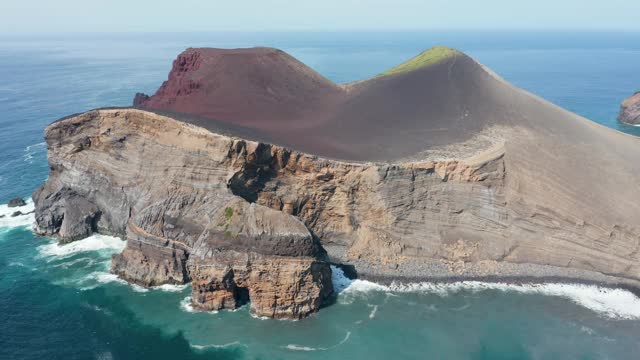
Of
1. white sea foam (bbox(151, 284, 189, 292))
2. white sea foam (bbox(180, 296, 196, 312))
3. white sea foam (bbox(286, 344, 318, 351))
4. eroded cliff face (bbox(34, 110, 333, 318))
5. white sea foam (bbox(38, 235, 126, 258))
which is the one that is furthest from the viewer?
white sea foam (bbox(38, 235, 126, 258))

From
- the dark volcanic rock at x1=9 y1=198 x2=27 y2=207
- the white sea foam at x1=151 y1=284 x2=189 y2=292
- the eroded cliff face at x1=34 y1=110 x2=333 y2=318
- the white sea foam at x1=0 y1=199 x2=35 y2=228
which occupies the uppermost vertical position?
the eroded cliff face at x1=34 y1=110 x2=333 y2=318

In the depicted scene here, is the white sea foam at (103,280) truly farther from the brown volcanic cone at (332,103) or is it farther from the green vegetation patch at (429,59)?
the green vegetation patch at (429,59)

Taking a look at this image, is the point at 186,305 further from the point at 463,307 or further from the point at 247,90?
the point at 247,90

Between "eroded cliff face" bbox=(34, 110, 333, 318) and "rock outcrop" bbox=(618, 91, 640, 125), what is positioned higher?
"rock outcrop" bbox=(618, 91, 640, 125)

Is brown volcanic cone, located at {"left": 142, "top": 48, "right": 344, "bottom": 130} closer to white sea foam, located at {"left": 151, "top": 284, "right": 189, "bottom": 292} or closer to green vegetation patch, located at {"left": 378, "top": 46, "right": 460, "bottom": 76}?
green vegetation patch, located at {"left": 378, "top": 46, "right": 460, "bottom": 76}

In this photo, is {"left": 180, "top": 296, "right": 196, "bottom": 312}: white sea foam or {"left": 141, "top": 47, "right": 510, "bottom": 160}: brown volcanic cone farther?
{"left": 141, "top": 47, "right": 510, "bottom": 160}: brown volcanic cone

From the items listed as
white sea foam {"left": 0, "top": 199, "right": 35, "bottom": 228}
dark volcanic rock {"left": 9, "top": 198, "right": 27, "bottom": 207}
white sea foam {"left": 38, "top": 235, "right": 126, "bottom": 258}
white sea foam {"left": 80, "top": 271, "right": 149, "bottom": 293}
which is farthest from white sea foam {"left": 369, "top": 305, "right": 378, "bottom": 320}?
dark volcanic rock {"left": 9, "top": 198, "right": 27, "bottom": 207}
